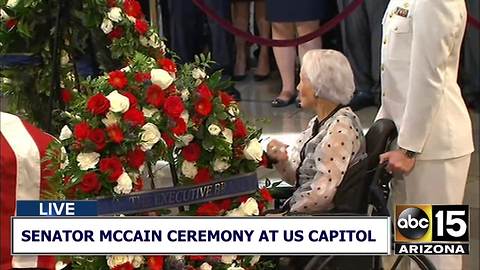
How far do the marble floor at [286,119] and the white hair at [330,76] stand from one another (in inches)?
18.9

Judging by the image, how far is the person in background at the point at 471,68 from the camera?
500 cm

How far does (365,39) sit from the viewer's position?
4785mm

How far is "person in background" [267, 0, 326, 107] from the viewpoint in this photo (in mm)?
4305

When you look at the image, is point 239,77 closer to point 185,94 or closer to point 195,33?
point 195,33

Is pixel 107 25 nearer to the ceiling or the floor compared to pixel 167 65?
nearer to the ceiling

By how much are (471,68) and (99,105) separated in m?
3.09

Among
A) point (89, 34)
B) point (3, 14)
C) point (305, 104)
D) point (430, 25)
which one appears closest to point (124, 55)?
point (89, 34)

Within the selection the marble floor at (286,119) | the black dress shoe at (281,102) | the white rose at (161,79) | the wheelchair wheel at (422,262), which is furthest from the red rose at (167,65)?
the black dress shoe at (281,102)

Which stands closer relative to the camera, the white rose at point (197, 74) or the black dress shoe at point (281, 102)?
the white rose at point (197, 74)

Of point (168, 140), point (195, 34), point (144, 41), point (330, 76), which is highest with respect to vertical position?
point (195, 34)

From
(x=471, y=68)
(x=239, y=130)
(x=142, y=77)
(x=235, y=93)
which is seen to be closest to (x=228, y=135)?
(x=239, y=130)

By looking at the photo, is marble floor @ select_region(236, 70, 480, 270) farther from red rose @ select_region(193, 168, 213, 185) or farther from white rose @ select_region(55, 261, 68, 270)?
white rose @ select_region(55, 261, 68, 270)

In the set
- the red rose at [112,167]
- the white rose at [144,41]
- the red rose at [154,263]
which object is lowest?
the red rose at [154,263]

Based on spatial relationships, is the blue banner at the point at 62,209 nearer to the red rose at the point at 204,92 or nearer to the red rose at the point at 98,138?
the red rose at the point at 98,138
